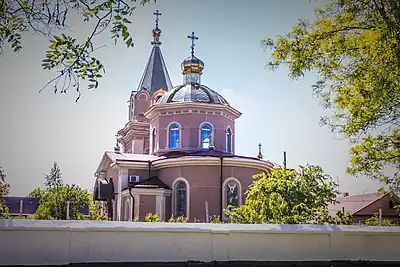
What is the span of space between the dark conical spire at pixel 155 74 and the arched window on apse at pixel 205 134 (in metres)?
8.45

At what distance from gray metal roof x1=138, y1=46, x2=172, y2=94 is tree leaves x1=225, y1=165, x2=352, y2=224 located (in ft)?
70.2

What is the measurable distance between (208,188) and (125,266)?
1707 centimetres

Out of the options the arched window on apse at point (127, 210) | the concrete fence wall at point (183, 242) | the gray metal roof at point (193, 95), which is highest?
the gray metal roof at point (193, 95)

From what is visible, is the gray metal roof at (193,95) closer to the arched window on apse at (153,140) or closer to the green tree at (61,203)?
the arched window on apse at (153,140)

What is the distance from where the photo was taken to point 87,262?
7.24 metres

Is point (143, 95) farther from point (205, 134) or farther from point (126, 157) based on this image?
point (126, 157)

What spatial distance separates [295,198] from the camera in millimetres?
14742

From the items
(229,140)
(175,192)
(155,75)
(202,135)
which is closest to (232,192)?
(175,192)

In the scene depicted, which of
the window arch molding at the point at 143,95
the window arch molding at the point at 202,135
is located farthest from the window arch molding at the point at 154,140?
the window arch molding at the point at 143,95

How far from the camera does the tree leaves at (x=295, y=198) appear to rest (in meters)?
14.4

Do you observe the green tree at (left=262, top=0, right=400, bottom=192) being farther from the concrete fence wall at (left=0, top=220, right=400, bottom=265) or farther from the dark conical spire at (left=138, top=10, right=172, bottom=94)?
the dark conical spire at (left=138, top=10, right=172, bottom=94)

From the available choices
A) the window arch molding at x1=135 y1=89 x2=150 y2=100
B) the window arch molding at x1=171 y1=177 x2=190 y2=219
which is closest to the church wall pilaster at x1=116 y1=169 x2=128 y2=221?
Answer: the window arch molding at x1=171 y1=177 x2=190 y2=219

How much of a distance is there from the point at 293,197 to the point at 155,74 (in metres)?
23.7

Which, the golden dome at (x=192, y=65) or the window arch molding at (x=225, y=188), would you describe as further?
the golden dome at (x=192, y=65)
